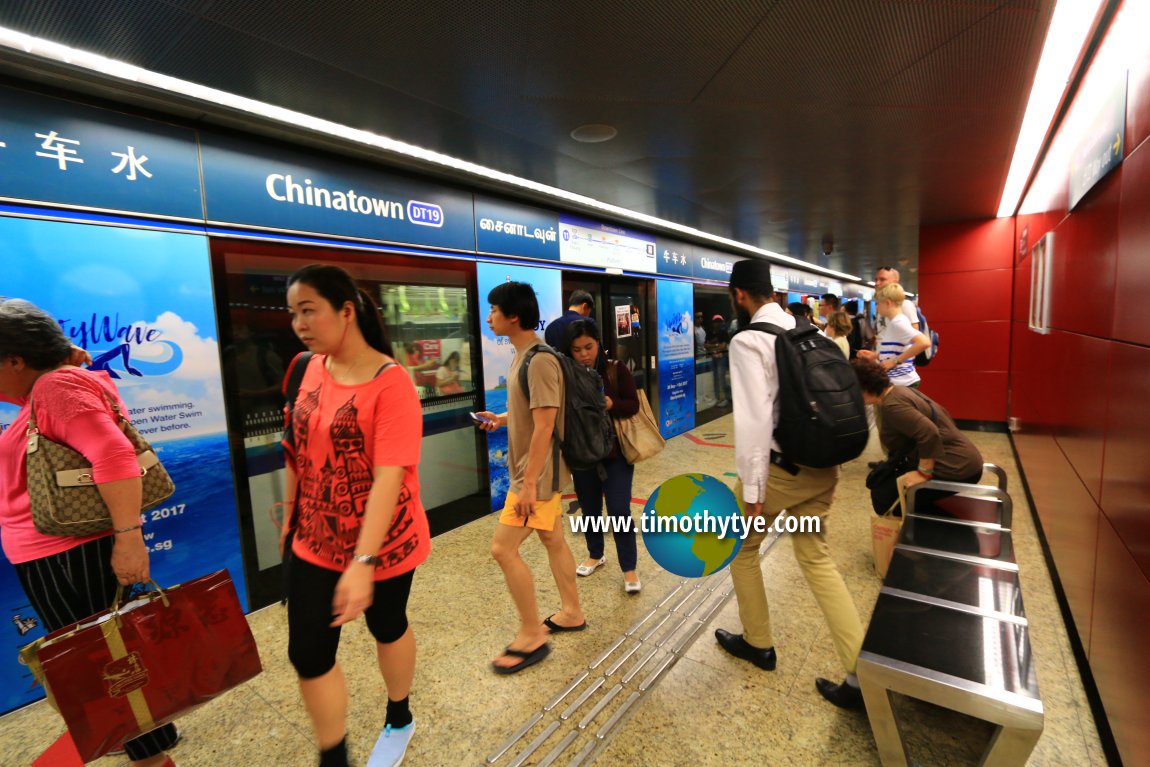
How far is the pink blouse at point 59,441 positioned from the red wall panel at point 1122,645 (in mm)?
3335

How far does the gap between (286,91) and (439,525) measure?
3284mm

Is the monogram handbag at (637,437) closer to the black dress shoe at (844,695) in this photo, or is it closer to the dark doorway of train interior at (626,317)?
the black dress shoe at (844,695)

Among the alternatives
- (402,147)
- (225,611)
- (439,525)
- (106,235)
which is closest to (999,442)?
(439,525)

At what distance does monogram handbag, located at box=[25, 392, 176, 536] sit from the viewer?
1.66 metres

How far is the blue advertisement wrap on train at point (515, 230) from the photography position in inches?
189

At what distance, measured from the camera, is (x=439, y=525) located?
4.51 meters

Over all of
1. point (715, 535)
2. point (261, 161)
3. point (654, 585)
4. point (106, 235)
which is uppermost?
point (261, 161)

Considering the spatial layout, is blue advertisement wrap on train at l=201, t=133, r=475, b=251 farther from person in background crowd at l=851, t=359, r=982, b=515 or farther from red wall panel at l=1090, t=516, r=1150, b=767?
red wall panel at l=1090, t=516, r=1150, b=767

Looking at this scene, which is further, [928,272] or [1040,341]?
[928,272]

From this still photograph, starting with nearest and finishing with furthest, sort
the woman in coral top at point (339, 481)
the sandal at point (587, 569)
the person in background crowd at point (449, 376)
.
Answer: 1. the woman in coral top at point (339, 481)
2. the sandal at point (587, 569)
3. the person in background crowd at point (449, 376)

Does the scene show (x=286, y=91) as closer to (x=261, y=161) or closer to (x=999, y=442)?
(x=261, y=161)

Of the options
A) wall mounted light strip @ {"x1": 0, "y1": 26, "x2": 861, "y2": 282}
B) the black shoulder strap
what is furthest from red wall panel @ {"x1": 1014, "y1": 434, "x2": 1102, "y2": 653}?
wall mounted light strip @ {"x1": 0, "y1": 26, "x2": 861, "y2": 282}

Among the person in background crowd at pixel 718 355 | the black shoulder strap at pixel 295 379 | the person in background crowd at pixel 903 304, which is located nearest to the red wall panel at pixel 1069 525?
the person in background crowd at pixel 903 304

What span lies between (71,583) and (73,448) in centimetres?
46
